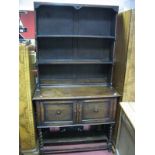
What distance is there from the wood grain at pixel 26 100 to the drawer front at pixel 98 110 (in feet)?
2.06

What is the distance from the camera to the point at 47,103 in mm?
1964

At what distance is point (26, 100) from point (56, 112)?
0.37 meters

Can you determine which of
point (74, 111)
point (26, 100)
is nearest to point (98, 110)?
point (74, 111)

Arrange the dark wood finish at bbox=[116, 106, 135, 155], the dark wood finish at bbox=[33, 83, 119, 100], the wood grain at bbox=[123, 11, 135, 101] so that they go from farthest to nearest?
the dark wood finish at bbox=[33, 83, 119, 100] → the wood grain at bbox=[123, 11, 135, 101] → the dark wood finish at bbox=[116, 106, 135, 155]

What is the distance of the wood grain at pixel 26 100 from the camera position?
1.80 m

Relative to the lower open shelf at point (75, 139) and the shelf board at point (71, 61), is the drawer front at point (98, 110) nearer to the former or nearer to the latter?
the lower open shelf at point (75, 139)

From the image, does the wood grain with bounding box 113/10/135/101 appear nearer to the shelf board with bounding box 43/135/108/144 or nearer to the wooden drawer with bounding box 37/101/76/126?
the wooden drawer with bounding box 37/101/76/126

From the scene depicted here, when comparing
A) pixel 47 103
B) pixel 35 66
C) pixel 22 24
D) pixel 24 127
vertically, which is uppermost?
pixel 22 24

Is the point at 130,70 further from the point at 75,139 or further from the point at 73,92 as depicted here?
the point at 75,139

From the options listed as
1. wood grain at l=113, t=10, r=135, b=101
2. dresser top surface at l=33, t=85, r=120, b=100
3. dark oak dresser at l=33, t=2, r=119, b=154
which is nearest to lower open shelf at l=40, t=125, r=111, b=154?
dark oak dresser at l=33, t=2, r=119, b=154

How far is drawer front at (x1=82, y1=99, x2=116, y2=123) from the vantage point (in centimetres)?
204
